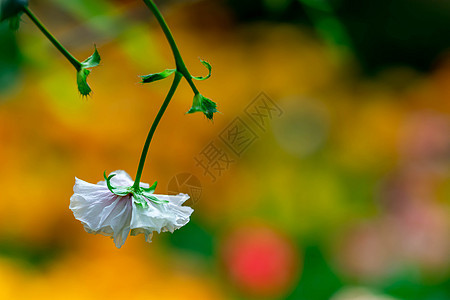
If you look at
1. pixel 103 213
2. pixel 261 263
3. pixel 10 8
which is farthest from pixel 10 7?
pixel 261 263

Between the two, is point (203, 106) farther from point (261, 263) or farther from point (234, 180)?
point (234, 180)

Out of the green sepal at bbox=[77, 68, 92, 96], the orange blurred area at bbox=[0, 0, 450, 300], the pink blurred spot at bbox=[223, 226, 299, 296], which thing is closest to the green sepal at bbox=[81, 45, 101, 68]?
the green sepal at bbox=[77, 68, 92, 96]

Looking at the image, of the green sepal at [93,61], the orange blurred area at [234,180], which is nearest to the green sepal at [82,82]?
the green sepal at [93,61]

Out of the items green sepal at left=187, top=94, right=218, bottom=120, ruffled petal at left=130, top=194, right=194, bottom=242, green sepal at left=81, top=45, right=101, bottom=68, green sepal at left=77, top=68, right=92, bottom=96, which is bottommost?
ruffled petal at left=130, top=194, right=194, bottom=242

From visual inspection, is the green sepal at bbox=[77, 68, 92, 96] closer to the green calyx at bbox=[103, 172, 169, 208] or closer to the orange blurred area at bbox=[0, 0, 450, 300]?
the green calyx at bbox=[103, 172, 169, 208]

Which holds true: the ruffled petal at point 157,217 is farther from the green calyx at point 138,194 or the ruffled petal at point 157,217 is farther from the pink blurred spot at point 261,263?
the pink blurred spot at point 261,263

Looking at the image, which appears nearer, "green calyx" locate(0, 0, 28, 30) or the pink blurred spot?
"green calyx" locate(0, 0, 28, 30)
